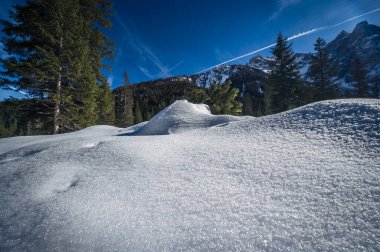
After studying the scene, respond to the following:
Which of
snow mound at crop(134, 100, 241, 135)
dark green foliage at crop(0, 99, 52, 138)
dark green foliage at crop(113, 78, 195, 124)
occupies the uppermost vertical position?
dark green foliage at crop(113, 78, 195, 124)

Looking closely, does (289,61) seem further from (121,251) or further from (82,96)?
(121,251)

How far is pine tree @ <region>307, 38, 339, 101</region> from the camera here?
18.5 meters

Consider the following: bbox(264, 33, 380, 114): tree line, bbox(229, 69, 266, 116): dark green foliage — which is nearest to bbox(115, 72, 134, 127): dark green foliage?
bbox(264, 33, 380, 114): tree line

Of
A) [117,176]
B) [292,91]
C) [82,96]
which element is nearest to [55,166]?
[117,176]

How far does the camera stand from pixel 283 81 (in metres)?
18.4

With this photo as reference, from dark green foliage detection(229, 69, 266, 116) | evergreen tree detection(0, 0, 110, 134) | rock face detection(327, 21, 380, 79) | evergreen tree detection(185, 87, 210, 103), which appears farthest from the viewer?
rock face detection(327, 21, 380, 79)

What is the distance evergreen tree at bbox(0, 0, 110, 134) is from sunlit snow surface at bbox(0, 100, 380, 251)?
25.3ft

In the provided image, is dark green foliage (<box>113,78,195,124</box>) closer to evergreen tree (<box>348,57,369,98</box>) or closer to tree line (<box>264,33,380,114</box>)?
tree line (<box>264,33,380,114</box>)

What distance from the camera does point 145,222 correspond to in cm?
86

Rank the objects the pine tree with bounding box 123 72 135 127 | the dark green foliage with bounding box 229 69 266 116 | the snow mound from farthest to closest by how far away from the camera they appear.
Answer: the dark green foliage with bounding box 229 69 266 116, the pine tree with bounding box 123 72 135 127, the snow mound

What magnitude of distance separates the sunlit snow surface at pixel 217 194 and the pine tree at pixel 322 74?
21.6 meters

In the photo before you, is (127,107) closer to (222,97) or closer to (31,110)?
(222,97)

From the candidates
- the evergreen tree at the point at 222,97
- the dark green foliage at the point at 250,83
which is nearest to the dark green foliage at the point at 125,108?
the evergreen tree at the point at 222,97

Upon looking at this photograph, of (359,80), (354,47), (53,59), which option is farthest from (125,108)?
(354,47)
